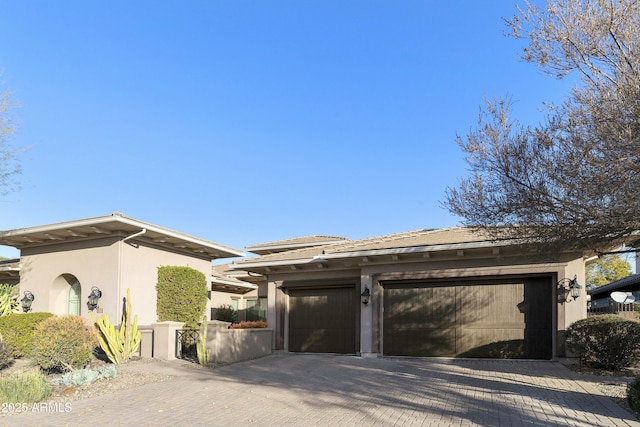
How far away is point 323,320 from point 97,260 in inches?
291

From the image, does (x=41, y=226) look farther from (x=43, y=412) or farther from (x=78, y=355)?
(x=43, y=412)

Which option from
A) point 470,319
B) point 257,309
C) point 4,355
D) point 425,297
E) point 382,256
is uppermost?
point 382,256

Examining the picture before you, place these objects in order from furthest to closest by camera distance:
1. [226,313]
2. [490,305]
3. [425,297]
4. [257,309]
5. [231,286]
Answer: [257,309] < [231,286] < [226,313] < [425,297] < [490,305]

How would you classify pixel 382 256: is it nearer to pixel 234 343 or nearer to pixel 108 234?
pixel 234 343

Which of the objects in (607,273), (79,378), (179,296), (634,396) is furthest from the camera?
(607,273)

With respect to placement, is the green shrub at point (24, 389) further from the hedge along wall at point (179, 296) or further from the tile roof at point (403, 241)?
the tile roof at point (403, 241)

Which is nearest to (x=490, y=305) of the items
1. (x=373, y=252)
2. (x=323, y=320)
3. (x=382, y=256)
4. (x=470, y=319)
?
(x=470, y=319)

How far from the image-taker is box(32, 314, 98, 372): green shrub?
11.4m

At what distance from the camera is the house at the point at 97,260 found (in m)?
14.9

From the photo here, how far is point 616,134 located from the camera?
693 centimetres

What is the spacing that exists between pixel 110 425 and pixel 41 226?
1021 centimetres

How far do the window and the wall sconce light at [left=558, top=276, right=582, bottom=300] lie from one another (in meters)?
14.8

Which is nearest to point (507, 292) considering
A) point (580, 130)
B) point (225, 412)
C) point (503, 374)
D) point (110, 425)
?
point (503, 374)

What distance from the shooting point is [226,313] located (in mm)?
23125
